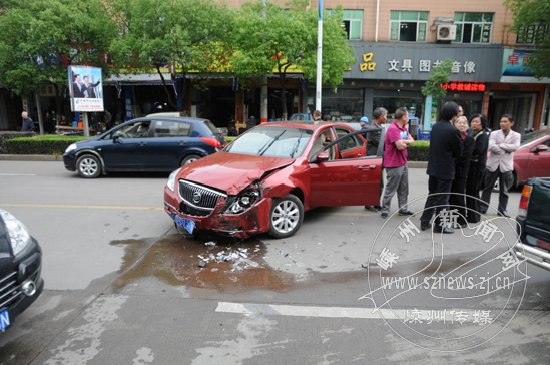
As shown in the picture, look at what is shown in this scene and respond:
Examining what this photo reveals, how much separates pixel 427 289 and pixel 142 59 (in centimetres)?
1435

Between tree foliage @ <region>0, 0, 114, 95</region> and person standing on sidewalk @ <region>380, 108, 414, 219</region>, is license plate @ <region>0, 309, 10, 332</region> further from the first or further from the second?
tree foliage @ <region>0, 0, 114, 95</region>

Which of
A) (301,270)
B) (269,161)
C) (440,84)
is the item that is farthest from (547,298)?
(440,84)

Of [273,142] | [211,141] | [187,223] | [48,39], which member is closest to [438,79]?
[211,141]

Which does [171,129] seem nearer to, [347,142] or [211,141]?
[211,141]

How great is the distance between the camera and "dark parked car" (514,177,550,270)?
3.76 m

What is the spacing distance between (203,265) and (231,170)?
132cm

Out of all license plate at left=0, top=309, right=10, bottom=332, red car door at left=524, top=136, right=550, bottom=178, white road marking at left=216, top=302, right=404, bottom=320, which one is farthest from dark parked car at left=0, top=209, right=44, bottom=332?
red car door at left=524, top=136, right=550, bottom=178

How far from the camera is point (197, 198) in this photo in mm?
5215

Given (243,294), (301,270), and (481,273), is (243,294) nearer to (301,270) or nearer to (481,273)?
(301,270)

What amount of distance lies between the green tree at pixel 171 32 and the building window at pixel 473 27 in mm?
12484

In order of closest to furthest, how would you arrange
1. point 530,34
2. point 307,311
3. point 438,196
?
1. point 307,311
2. point 438,196
3. point 530,34

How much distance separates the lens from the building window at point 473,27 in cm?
2123

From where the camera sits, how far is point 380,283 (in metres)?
4.36

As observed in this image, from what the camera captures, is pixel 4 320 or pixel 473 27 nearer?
pixel 4 320
